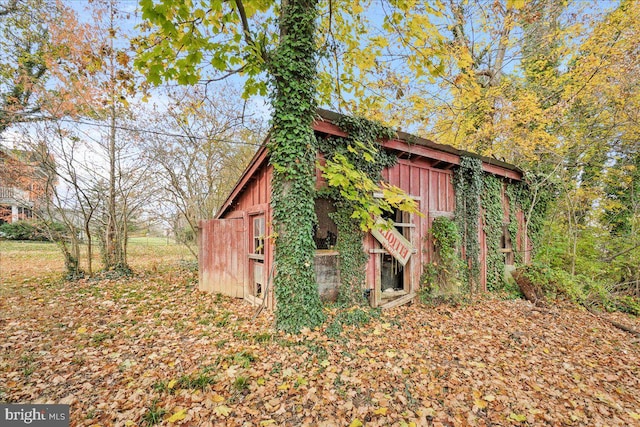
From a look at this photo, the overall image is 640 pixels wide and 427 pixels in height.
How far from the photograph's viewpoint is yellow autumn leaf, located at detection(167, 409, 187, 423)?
8.41 ft

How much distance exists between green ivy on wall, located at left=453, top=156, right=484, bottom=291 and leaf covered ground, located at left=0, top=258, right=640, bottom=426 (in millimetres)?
1697

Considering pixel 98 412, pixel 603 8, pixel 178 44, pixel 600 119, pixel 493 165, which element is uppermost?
pixel 603 8

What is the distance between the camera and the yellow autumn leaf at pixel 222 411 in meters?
2.70

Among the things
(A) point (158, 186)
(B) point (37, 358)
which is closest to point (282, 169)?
(B) point (37, 358)

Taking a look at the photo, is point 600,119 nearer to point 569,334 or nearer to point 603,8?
point 603,8

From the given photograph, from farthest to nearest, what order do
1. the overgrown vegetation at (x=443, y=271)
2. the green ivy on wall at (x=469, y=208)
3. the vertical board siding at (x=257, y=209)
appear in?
1. the green ivy on wall at (x=469, y=208)
2. the overgrown vegetation at (x=443, y=271)
3. the vertical board siding at (x=257, y=209)

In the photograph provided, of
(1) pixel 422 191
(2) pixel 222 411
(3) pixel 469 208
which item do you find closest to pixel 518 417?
(2) pixel 222 411

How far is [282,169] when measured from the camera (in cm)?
440

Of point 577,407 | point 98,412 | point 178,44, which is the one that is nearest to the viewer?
point 98,412

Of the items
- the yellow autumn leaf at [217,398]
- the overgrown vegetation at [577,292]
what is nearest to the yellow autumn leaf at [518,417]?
the yellow autumn leaf at [217,398]

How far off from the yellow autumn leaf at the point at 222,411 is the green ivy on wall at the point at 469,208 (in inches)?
258

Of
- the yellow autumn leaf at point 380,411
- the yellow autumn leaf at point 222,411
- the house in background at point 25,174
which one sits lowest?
the yellow autumn leaf at point 380,411

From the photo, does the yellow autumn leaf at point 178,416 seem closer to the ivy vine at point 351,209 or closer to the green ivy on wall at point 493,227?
the ivy vine at point 351,209

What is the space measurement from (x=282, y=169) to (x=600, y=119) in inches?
472
